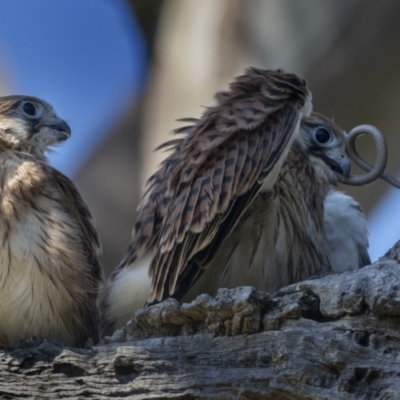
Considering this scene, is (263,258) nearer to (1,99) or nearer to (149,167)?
(1,99)

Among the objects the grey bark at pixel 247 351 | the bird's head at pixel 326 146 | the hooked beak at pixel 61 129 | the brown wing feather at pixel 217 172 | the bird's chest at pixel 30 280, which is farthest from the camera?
the hooked beak at pixel 61 129

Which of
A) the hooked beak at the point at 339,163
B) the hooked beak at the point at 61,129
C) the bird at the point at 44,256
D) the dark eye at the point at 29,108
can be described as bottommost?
the bird at the point at 44,256

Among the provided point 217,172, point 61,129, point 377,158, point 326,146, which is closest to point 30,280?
point 217,172

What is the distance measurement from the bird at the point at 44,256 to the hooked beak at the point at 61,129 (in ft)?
1.10

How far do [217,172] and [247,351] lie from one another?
2.82 feet

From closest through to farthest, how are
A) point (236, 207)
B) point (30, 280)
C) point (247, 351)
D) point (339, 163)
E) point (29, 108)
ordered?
point (247, 351)
point (236, 207)
point (30, 280)
point (339, 163)
point (29, 108)

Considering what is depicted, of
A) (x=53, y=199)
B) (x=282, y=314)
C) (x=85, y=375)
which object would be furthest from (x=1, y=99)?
(x=282, y=314)

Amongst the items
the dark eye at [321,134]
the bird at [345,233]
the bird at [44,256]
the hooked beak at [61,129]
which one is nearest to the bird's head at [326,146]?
the dark eye at [321,134]

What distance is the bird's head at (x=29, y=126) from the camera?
4.79 metres

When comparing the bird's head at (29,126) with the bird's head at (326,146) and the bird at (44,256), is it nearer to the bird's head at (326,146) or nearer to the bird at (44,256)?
the bird at (44,256)

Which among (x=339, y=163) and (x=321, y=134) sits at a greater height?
(x=321, y=134)

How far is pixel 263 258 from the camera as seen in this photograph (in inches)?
167

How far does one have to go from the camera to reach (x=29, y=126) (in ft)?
16.2

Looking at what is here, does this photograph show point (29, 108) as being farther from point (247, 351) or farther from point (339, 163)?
point (247, 351)
